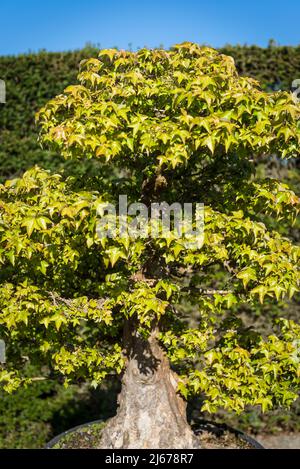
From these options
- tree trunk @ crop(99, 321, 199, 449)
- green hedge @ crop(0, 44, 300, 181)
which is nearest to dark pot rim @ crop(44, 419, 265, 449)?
tree trunk @ crop(99, 321, 199, 449)

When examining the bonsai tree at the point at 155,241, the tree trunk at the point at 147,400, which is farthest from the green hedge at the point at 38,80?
the tree trunk at the point at 147,400

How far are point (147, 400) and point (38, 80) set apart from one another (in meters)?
2.94

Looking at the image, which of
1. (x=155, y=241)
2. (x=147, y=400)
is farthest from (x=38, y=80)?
(x=147, y=400)

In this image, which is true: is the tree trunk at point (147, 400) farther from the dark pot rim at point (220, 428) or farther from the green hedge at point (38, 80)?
the green hedge at point (38, 80)

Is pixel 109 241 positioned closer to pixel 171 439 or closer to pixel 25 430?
pixel 171 439

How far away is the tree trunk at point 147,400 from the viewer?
300 centimetres

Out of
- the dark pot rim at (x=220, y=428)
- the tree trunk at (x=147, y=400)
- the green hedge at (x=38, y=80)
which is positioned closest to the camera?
the tree trunk at (x=147, y=400)

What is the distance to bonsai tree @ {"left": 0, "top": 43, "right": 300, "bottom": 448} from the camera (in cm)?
230

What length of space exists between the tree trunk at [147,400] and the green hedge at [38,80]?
210cm

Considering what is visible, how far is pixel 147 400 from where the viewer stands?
9.91ft

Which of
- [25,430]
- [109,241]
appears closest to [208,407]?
[109,241]

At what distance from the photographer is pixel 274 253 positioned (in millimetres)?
2400

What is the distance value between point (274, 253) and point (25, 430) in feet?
10.1

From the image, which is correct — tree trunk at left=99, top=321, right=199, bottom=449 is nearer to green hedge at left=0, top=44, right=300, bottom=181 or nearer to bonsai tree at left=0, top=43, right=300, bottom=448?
bonsai tree at left=0, top=43, right=300, bottom=448
